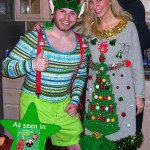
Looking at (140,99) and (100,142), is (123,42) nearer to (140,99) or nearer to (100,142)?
(140,99)

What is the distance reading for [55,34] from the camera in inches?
60.9

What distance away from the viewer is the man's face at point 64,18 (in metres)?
1.48

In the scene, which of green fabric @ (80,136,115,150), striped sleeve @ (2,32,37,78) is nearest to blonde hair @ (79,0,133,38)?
striped sleeve @ (2,32,37,78)

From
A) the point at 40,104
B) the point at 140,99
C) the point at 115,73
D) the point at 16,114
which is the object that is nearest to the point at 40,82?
the point at 40,104

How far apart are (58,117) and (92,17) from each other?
70 cm

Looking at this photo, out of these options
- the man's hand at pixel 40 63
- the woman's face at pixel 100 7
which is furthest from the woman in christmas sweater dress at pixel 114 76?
the man's hand at pixel 40 63

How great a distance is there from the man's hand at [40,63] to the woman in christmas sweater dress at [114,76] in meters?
0.36

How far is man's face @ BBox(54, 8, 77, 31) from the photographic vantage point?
1.48 m

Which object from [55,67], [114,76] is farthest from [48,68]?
[114,76]

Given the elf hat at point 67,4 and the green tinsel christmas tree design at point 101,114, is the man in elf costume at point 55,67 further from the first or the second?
the green tinsel christmas tree design at point 101,114

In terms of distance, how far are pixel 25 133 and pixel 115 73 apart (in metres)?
0.65

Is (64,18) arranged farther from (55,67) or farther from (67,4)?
(55,67)

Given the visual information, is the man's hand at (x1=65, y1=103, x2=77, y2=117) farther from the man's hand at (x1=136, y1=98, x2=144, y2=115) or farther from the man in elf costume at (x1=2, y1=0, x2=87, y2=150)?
the man's hand at (x1=136, y1=98, x2=144, y2=115)

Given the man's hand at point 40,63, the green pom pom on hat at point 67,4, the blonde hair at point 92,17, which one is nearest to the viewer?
the man's hand at point 40,63
